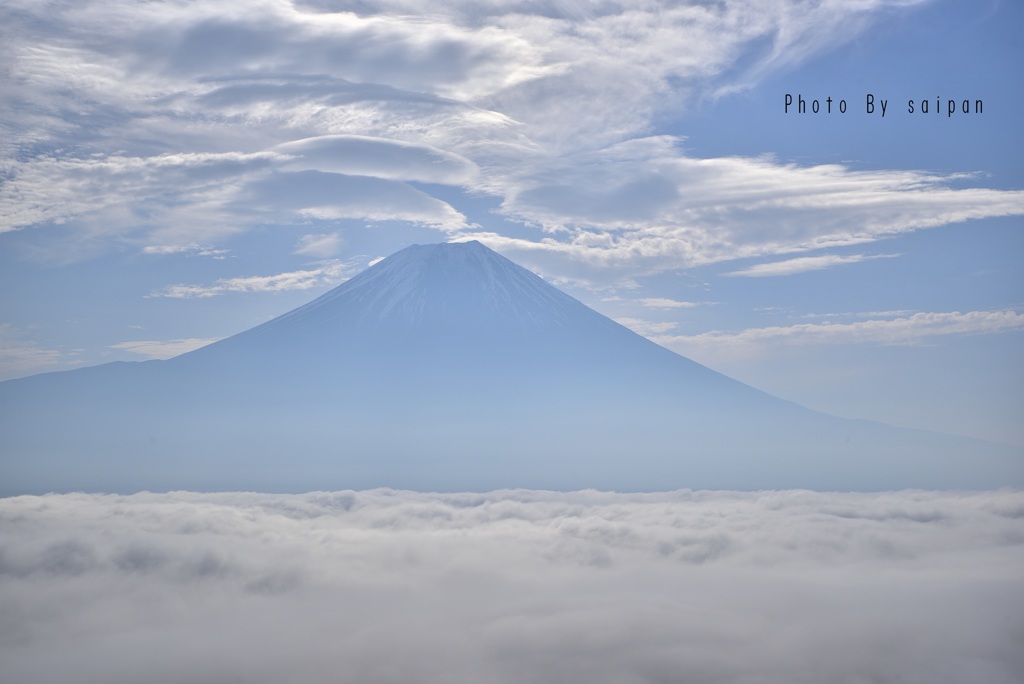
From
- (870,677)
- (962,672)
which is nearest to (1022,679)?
(962,672)

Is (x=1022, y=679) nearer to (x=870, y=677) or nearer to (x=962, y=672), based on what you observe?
(x=962, y=672)
